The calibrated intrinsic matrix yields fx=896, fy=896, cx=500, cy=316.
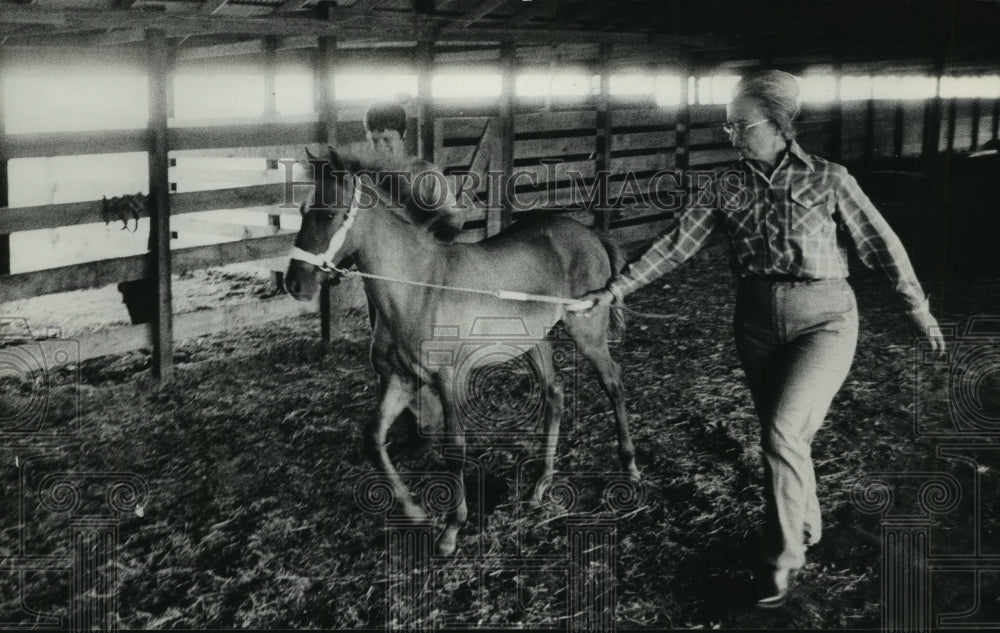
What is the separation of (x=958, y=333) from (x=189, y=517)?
714 cm

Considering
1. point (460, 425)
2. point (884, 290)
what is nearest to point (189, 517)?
point (460, 425)

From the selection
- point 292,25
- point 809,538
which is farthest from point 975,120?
point 809,538

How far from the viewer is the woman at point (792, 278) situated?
11.9 feet

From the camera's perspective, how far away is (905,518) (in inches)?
182

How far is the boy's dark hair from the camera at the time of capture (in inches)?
229

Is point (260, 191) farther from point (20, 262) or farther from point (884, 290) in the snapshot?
point (884, 290)

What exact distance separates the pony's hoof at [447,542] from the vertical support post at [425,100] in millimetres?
5626

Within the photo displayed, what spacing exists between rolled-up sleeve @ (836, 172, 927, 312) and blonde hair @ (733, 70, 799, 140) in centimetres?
33

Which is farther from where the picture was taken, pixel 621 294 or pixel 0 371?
pixel 0 371

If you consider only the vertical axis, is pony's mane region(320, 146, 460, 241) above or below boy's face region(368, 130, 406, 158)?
below

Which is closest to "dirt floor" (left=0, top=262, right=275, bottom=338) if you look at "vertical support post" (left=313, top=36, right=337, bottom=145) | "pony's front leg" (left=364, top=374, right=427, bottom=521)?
"vertical support post" (left=313, top=36, right=337, bottom=145)

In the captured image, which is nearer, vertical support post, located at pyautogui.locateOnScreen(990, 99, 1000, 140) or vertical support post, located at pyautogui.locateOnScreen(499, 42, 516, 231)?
vertical support post, located at pyautogui.locateOnScreen(499, 42, 516, 231)

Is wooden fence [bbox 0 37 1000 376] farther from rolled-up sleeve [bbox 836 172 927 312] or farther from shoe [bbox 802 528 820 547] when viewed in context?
rolled-up sleeve [bbox 836 172 927 312]

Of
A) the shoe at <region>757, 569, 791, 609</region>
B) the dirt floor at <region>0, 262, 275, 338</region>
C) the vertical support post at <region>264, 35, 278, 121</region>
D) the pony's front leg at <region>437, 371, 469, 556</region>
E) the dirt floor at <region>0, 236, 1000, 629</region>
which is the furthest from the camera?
the vertical support post at <region>264, 35, 278, 121</region>
